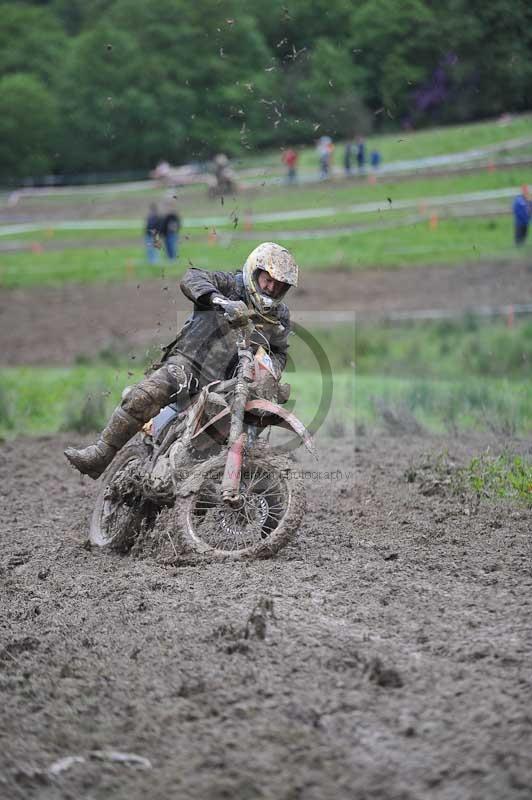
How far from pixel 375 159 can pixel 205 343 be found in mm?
32277

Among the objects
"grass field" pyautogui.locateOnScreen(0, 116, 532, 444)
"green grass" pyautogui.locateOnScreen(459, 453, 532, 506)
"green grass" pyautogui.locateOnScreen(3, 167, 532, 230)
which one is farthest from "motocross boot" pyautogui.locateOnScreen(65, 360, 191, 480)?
"green grass" pyautogui.locateOnScreen(3, 167, 532, 230)

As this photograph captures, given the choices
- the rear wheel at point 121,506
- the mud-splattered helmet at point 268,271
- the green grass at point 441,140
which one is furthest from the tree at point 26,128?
the mud-splattered helmet at point 268,271

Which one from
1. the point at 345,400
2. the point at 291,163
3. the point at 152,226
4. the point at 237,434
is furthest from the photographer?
the point at 291,163

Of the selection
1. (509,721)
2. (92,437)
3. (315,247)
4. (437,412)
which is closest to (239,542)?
(509,721)

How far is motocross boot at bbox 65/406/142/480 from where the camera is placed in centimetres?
778

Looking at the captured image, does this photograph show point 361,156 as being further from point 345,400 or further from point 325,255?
point 345,400

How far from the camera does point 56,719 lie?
15.8 ft

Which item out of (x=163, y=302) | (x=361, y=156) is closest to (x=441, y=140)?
(x=361, y=156)

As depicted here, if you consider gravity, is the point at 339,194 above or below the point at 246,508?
above

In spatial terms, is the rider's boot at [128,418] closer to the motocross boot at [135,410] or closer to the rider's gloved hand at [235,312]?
the motocross boot at [135,410]

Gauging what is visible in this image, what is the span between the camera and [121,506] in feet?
26.6

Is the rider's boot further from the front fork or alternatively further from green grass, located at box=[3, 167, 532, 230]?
green grass, located at box=[3, 167, 532, 230]

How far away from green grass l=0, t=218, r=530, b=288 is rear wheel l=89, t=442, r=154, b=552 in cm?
1919

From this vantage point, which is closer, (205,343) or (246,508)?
(246,508)
